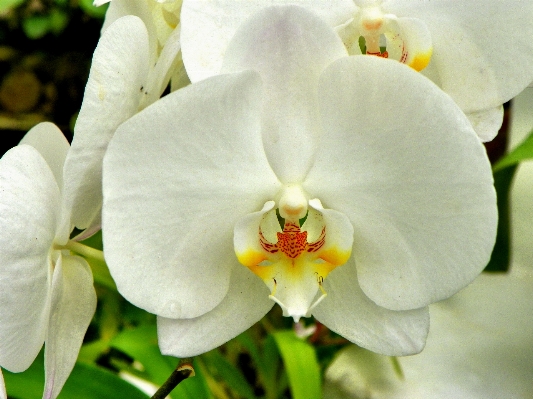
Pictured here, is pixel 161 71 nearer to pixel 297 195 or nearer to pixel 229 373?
pixel 297 195

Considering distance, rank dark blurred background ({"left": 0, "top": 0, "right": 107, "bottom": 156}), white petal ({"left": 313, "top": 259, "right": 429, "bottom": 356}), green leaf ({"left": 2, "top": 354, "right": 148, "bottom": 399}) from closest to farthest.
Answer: white petal ({"left": 313, "top": 259, "right": 429, "bottom": 356}) → green leaf ({"left": 2, "top": 354, "right": 148, "bottom": 399}) → dark blurred background ({"left": 0, "top": 0, "right": 107, "bottom": 156})

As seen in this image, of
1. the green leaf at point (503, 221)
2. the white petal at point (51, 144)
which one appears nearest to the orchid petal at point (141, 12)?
the white petal at point (51, 144)

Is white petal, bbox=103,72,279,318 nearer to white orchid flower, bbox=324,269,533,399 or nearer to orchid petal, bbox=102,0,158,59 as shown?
orchid petal, bbox=102,0,158,59

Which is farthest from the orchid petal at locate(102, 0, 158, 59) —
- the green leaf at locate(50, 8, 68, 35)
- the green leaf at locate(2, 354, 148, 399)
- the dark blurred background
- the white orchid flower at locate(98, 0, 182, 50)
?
the dark blurred background

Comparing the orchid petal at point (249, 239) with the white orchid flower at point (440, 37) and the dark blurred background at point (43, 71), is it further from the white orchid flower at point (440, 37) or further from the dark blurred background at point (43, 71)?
the dark blurred background at point (43, 71)

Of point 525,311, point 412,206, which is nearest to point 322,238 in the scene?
point 412,206

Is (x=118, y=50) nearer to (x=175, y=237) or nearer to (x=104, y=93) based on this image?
(x=104, y=93)

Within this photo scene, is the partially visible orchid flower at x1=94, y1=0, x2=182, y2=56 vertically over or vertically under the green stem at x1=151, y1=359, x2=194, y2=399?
over

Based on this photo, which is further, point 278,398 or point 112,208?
point 278,398
